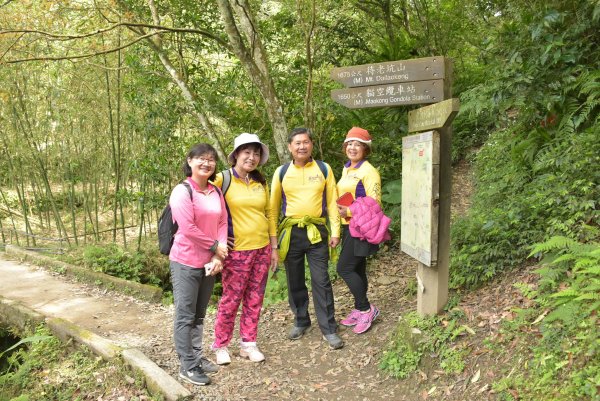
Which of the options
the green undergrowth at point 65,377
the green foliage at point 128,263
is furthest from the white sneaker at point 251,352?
the green foliage at point 128,263

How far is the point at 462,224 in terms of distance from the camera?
4965 mm

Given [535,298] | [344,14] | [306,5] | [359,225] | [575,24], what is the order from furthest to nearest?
[344,14] < [306,5] < [575,24] < [359,225] < [535,298]

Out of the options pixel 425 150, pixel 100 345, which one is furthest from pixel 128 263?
pixel 425 150

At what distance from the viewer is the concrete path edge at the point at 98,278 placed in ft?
21.6

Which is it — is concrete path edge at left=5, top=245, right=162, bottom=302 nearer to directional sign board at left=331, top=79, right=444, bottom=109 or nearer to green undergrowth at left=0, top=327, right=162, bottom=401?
green undergrowth at left=0, top=327, right=162, bottom=401

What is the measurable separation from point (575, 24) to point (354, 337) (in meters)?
3.84

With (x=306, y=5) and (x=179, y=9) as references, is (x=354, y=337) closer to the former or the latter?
(x=306, y=5)

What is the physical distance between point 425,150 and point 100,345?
11.5 feet

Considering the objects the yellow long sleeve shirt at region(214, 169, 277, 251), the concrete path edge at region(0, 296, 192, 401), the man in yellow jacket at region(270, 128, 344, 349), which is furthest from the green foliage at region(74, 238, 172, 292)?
the yellow long sleeve shirt at region(214, 169, 277, 251)

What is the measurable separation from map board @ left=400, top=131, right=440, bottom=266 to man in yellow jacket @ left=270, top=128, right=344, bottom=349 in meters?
0.67

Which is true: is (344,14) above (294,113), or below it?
above

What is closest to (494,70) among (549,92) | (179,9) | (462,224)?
(549,92)

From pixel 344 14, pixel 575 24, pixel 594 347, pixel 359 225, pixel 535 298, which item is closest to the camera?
pixel 594 347

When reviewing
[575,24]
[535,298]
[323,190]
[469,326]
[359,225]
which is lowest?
[469,326]
